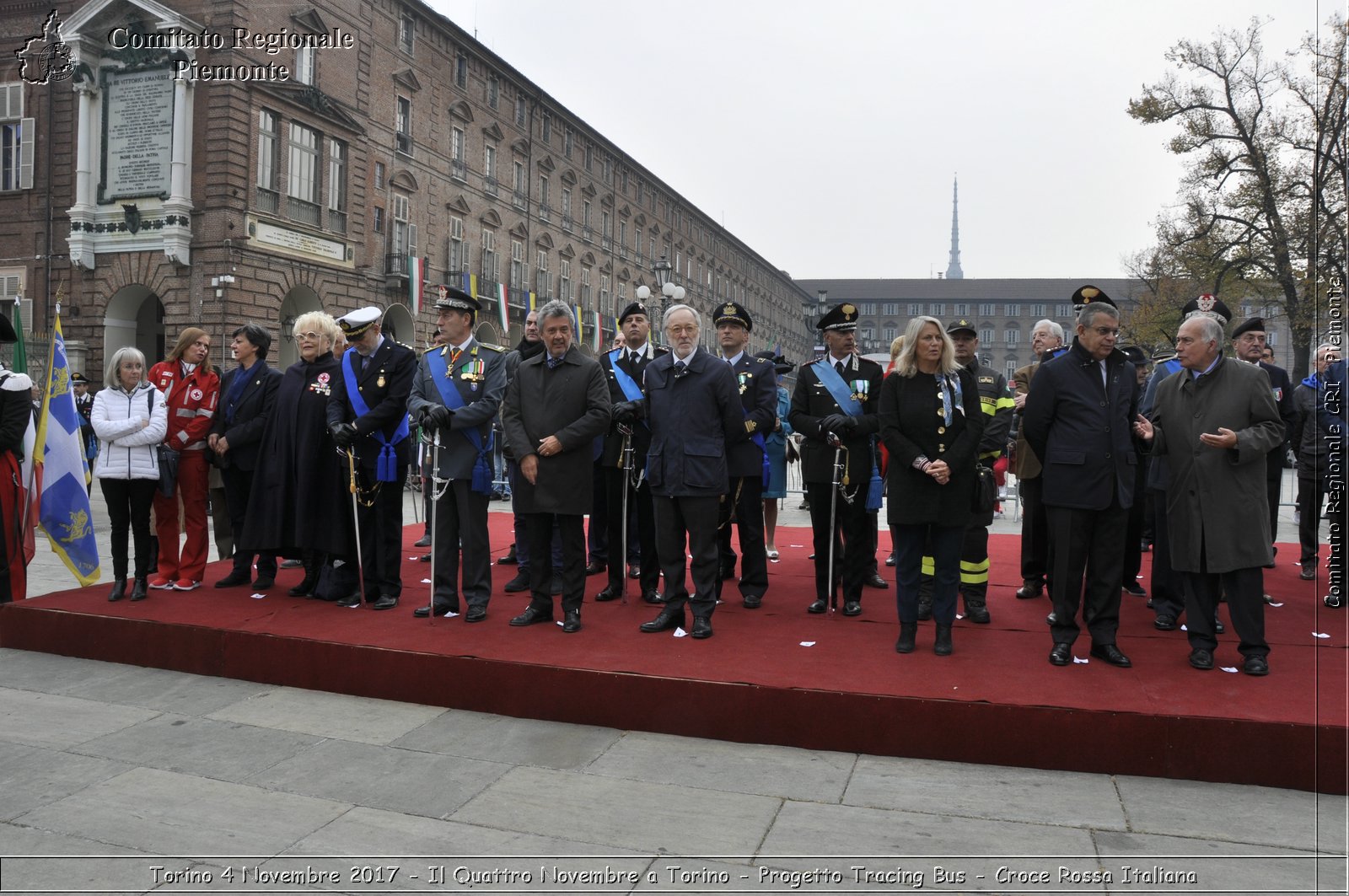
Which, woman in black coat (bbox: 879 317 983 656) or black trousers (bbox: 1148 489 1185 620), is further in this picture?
black trousers (bbox: 1148 489 1185 620)

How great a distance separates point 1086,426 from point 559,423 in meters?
2.85

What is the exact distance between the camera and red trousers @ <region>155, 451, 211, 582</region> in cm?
673

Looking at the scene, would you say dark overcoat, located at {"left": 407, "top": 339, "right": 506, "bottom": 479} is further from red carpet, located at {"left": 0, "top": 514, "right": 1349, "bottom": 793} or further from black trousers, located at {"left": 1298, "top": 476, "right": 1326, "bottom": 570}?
black trousers, located at {"left": 1298, "top": 476, "right": 1326, "bottom": 570}

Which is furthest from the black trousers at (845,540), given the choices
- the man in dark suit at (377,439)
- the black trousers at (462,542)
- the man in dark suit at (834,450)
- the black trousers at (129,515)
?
the black trousers at (129,515)

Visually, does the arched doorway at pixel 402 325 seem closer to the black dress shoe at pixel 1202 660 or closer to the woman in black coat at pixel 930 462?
the woman in black coat at pixel 930 462

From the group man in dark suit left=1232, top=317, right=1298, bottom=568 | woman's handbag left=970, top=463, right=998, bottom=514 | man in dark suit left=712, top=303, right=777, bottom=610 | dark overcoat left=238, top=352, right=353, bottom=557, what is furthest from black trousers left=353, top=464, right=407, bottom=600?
man in dark suit left=1232, top=317, right=1298, bottom=568

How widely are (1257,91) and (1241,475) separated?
85.8 ft

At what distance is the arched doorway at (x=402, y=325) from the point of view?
29891 mm

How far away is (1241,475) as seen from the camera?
15.7ft

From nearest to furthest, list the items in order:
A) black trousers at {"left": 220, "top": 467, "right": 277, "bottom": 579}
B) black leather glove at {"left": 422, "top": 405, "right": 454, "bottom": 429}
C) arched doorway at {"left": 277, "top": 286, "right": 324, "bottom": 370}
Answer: black leather glove at {"left": 422, "top": 405, "right": 454, "bottom": 429}
black trousers at {"left": 220, "top": 467, "right": 277, "bottom": 579}
arched doorway at {"left": 277, "top": 286, "right": 324, "bottom": 370}

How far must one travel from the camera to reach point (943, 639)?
5.02 metres

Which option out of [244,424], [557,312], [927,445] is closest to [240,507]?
[244,424]

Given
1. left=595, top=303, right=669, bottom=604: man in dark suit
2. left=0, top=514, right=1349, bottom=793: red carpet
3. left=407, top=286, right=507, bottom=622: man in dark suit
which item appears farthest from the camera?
left=595, top=303, right=669, bottom=604: man in dark suit

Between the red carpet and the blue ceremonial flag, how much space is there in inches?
21.7
